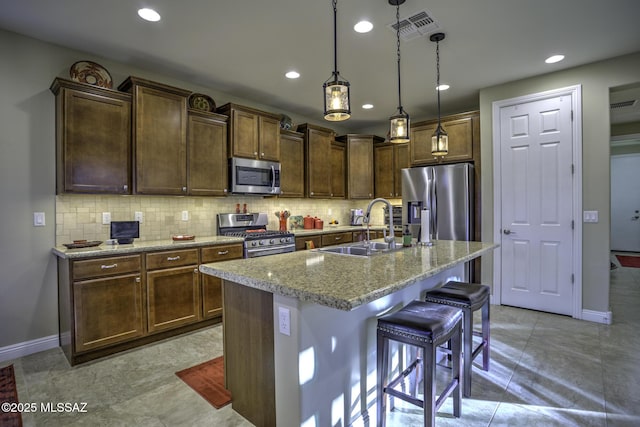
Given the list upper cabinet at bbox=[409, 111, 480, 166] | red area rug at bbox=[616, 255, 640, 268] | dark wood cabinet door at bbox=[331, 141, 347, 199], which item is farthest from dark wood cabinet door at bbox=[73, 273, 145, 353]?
red area rug at bbox=[616, 255, 640, 268]

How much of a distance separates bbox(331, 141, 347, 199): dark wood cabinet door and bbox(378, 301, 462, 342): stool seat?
3.63 metres

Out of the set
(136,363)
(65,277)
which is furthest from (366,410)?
(65,277)

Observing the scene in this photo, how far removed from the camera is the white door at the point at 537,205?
357 cm

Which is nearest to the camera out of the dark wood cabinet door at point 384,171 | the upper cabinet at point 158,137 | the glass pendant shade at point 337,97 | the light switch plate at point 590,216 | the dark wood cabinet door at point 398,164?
the glass pendant shade at point 337,97

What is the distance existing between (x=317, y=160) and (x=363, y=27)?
2.49m

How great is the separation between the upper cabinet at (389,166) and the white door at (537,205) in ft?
5.40

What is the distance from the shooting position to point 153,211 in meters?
3.51

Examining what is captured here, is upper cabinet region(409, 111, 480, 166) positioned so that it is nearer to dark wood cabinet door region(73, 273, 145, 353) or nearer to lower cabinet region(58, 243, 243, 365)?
lower cabinet region(58, 243, 243, 365)

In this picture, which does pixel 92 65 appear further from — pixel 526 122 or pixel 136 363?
pixel 526 122

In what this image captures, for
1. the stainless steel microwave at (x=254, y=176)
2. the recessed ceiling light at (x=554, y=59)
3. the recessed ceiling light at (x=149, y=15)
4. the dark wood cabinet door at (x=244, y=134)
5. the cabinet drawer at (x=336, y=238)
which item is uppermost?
the recessed ceiling light at (x=554, y=59)

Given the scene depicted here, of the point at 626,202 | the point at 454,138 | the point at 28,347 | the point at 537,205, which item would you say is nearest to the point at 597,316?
the point at 537,205

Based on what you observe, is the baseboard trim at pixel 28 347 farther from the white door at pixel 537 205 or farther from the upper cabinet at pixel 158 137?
the white door at pixel 537 205

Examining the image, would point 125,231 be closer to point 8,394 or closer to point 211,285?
point 211,285

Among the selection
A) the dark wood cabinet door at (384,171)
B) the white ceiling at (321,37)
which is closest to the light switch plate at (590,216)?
the white ceiling at (321,37)
